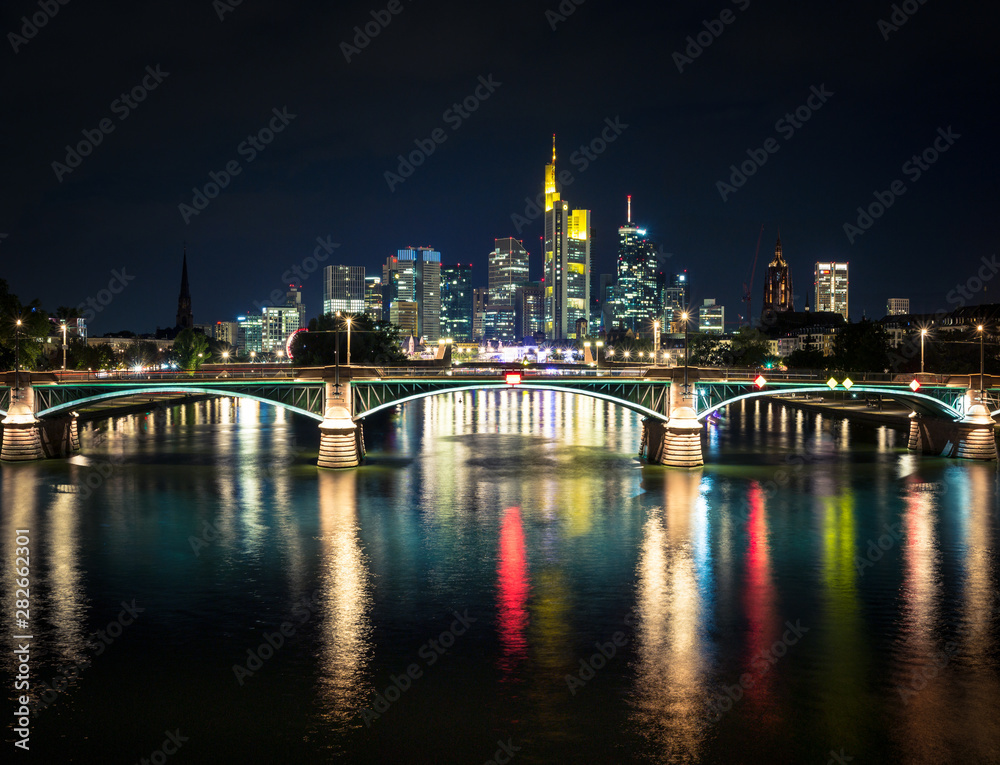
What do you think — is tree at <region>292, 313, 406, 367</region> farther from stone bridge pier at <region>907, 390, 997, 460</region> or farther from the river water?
stone bridge pier at <region>907, 390, 997, 460</region>

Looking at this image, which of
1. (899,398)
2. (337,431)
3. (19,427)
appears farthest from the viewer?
(899,398)

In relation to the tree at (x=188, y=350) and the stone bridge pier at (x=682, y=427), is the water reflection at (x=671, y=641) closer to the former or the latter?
the stone bridge pier at (x=682, y=427)

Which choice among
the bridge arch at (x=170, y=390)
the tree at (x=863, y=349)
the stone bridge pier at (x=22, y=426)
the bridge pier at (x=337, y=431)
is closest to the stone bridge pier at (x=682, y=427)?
the bridge pier at (x=337, y=431)

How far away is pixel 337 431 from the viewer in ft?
239

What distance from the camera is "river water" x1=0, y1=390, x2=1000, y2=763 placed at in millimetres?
25578

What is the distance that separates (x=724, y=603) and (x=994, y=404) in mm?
52331

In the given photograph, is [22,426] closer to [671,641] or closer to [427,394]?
[427,394]

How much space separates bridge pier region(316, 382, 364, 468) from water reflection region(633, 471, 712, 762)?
95.5 ft

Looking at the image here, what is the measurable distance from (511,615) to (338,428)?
130ft

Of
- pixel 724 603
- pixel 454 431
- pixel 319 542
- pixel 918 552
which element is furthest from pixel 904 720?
pixel 454 431

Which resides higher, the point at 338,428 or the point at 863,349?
the point at 863,349

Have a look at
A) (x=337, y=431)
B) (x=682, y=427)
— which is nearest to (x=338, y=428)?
(x=337, y=431)

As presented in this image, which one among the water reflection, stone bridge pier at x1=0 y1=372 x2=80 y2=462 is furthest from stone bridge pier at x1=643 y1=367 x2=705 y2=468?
stone bridge pier at x1=0 y1=372 x2=80 y2=462

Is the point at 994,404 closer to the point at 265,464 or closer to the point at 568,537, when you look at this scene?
the point at 568,537
